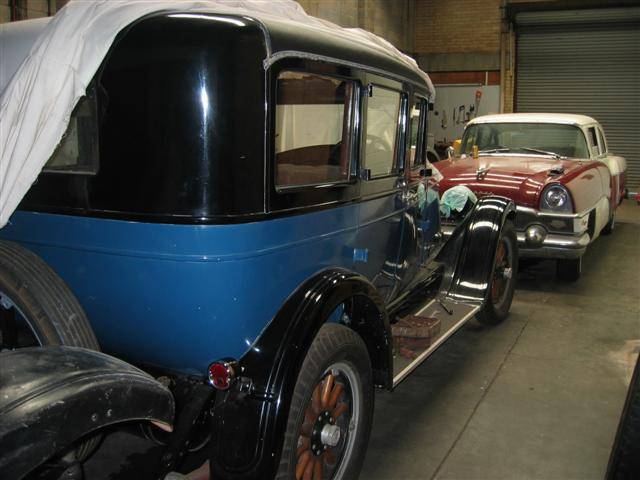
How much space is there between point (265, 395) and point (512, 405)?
2090mm

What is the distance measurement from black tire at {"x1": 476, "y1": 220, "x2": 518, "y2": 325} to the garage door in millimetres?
10381

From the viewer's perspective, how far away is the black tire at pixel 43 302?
207 cm

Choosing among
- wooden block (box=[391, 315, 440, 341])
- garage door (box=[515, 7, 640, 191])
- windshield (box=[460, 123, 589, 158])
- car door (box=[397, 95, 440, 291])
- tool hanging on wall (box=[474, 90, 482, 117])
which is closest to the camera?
wooden block (box=[391, 315, 440, 341])

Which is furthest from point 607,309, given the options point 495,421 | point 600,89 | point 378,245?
point 600,89

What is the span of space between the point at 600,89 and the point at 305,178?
45.9 ft

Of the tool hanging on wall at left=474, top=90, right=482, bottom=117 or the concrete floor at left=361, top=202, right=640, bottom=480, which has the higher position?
the tool hanging on wall at left=474, top=90, right=482, bottom=117

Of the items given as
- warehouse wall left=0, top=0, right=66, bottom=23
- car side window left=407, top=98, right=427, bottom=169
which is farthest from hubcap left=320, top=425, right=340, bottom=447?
warehouse wall left=0, top=0, right=66, bottom=23

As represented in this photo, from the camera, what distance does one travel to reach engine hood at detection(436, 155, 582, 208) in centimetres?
587

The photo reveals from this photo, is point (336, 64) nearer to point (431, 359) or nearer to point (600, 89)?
point (431, 359)

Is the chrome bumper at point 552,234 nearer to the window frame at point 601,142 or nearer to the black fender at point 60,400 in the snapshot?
the window frame at point 601,142

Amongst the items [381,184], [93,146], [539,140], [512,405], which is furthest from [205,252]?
[539,140]

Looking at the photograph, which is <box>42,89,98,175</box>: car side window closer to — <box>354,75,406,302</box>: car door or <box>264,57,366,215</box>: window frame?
<box>264,57,366,215</box>: window frame

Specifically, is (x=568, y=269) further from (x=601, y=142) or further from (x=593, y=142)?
(x=601, y=142)

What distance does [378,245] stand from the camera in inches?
126
